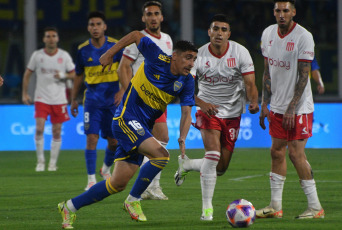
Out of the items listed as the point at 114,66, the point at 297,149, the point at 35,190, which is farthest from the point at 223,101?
the point at 35,190

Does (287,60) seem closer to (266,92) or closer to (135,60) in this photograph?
(266,92)

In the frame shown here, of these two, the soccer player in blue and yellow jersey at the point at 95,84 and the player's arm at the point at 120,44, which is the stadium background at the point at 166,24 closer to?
the soccer player in blue and yellow jersey at the point at 95,84

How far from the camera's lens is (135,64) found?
29.7ft

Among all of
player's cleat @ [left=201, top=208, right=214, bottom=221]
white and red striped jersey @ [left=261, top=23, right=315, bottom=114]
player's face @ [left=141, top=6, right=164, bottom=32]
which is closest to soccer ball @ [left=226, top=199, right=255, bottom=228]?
player's cleat @ [left=201, top=208, right=214, bottom=221]

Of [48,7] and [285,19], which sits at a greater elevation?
[48,7]

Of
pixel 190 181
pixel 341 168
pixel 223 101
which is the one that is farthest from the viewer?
pixel 341 168

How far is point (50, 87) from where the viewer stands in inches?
505

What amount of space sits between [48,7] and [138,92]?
13.7m

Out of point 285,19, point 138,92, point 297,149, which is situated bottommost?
point 297,149

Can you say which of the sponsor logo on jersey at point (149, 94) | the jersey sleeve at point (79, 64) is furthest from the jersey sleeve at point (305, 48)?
the jersey sleeve at point (79, 64)

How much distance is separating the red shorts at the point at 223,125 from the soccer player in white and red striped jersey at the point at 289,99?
0.47m

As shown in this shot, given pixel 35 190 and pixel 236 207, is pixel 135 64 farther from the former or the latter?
pixel 236 207

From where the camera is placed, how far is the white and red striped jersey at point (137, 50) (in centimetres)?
889

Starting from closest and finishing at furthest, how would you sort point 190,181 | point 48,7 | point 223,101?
point 223,101
point 190,181
point 48,7
